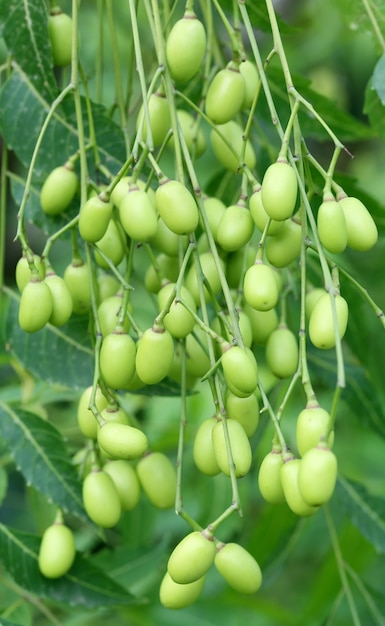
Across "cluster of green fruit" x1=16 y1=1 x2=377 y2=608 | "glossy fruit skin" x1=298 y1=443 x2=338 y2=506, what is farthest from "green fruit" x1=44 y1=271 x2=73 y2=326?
"glossy fruit skin" x1=298 y1=443 x2=338 y2=506

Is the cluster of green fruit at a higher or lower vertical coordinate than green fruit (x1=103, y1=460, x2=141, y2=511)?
higher

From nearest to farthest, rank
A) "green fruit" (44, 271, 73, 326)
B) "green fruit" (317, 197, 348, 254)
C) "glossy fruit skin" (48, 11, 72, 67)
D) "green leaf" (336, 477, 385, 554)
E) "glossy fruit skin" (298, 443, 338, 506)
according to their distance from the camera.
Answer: "glossy fruit skin" (298, 443, 338, 506)
"green fruit" (317, 197, 348, 254)
"green fruit" (44, 271, 73, 326)
"glossy fruit skin" (48, 11, 72, 67)
"green leaf" (336, 477, 385, 554)

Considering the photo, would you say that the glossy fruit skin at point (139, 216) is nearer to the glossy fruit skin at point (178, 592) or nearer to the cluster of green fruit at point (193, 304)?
the cluster of green fruit at point (193, 304)

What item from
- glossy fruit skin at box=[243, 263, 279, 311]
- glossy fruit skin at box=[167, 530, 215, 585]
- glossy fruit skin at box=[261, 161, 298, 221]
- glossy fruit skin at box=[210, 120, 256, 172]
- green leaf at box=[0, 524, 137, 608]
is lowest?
green leaf at box=[0, 524, 137, 608]

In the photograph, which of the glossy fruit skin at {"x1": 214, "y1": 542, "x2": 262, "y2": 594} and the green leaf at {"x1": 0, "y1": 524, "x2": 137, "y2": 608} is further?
the green leaf at {"x1": 0, "y1": 524, "x2": 137, "y2": 608}

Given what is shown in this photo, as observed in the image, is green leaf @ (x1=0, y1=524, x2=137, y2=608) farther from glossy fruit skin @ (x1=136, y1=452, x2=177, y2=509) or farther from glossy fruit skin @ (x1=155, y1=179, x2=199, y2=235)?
glossy fruit skin @ (x1=155, y1=179, x2=199, y2=235)

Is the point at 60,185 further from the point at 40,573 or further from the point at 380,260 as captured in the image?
the point at 380,260

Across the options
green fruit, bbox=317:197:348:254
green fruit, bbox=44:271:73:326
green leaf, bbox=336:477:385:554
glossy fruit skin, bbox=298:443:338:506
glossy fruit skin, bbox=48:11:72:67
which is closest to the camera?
glossy fruit skin, bbox=298:443:338:506
